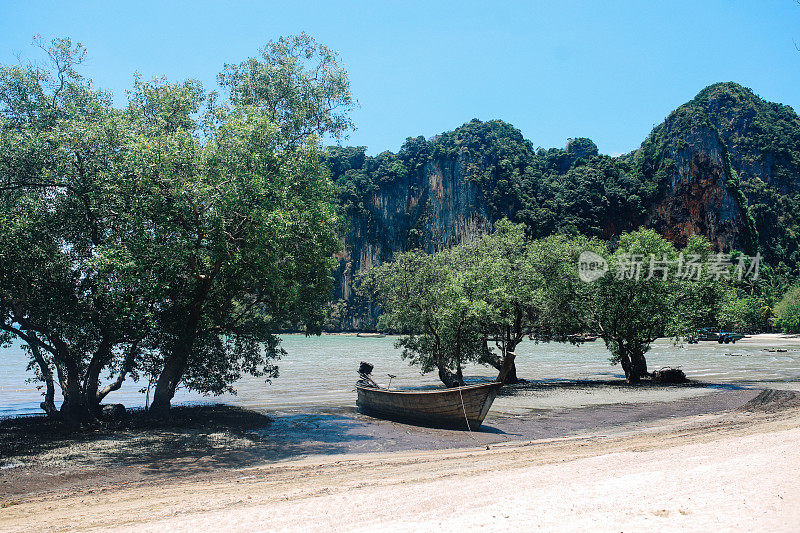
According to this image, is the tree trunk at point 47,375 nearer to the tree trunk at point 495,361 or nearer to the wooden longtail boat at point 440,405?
the wooden longtail boat at point 440,405

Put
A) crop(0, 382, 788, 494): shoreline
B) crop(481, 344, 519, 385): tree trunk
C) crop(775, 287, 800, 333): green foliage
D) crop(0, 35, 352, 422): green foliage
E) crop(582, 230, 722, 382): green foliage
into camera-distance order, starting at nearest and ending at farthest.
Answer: crop(0, 382, 788, 494): shoreline
crop(0, 35, 352, 422): green foliage
crop(582, 230, 722, 382): green foliage
crop(481, 344, 519, 385): tree trunk
crop(775, 287, 800, 333): green foliage

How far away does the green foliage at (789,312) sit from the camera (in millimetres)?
73750

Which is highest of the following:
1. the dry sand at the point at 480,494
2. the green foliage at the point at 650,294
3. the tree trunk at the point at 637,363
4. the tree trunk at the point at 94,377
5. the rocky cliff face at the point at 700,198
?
the rocky cliff face at the point at 700,198

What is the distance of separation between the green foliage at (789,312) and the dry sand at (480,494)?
79.3 metres

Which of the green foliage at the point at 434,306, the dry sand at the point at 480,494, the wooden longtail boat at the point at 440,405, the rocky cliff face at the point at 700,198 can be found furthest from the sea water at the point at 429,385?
the rocky cliff face at the point at 700,198

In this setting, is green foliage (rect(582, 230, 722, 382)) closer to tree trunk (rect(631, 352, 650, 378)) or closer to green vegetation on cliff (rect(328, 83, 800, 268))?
tree trunk (rect(631, 352, 650, 378))

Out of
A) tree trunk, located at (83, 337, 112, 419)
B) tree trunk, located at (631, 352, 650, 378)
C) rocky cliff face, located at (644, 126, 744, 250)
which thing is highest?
rocky cliff face, located at (644, 126, 744, 250)

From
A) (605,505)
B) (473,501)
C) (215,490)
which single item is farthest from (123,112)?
(605,505)

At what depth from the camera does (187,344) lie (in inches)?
539

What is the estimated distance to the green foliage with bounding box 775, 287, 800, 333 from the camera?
7375 cm

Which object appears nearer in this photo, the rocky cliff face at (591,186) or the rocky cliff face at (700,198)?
the rocky cliff face at (700,198)

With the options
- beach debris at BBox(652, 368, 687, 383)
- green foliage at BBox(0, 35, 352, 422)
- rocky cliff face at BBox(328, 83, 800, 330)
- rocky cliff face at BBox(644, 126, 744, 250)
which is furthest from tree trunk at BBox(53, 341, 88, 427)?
rocky cliff face at BBox(644, 126, 744, 250)

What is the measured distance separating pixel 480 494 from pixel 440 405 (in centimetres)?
810

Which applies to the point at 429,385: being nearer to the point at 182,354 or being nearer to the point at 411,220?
the point at 182,354
